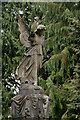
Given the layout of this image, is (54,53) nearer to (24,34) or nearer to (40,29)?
(24,34)

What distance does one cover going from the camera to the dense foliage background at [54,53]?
14516 millimetres

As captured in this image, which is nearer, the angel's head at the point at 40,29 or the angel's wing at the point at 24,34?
the angel's head at the point at 40,29

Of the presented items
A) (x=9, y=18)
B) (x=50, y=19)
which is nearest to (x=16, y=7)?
(x=9, y=18)

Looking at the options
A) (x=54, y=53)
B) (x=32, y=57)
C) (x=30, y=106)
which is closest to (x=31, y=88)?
(x=30, y=106)

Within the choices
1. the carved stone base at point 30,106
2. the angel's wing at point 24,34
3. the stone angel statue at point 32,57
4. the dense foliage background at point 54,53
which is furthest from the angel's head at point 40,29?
the dense foliage background at point 54,53

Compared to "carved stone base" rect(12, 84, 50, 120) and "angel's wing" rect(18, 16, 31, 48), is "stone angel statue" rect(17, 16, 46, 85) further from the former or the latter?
"carved stone base" rect(12, 84, 50, 120)

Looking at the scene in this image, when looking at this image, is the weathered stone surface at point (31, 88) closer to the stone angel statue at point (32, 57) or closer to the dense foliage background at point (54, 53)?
the stone angel statue at point (32, 57)

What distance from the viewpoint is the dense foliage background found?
14516mm

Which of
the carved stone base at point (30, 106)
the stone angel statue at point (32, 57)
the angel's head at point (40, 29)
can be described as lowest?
the carved stone base at point (30, 106)

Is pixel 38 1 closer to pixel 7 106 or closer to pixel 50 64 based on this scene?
pixel 50 64

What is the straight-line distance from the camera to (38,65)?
9.23 metres

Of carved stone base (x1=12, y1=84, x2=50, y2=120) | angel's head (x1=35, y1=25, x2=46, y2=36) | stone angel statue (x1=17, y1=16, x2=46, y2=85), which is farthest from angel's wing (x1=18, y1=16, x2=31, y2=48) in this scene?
carved stone base (x1=12, y1=84, x2=50, y2=120)

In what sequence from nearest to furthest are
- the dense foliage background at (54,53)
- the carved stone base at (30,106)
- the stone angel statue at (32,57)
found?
the carved stone base at (30,106) < the stone angel statue at (32,57) < the dense foliage background at (54,53)

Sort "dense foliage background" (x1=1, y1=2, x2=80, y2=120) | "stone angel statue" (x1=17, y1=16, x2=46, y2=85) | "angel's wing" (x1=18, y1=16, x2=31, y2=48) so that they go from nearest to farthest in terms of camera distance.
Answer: "stone angel statue" (x1=17, y1=16, x2=46, y2=85) → "angel's wing" (x1=18, y1=16, x2=31, y2=48) → "dense foliage background" (x1=1, y1=2, x2=80, y2=120)
